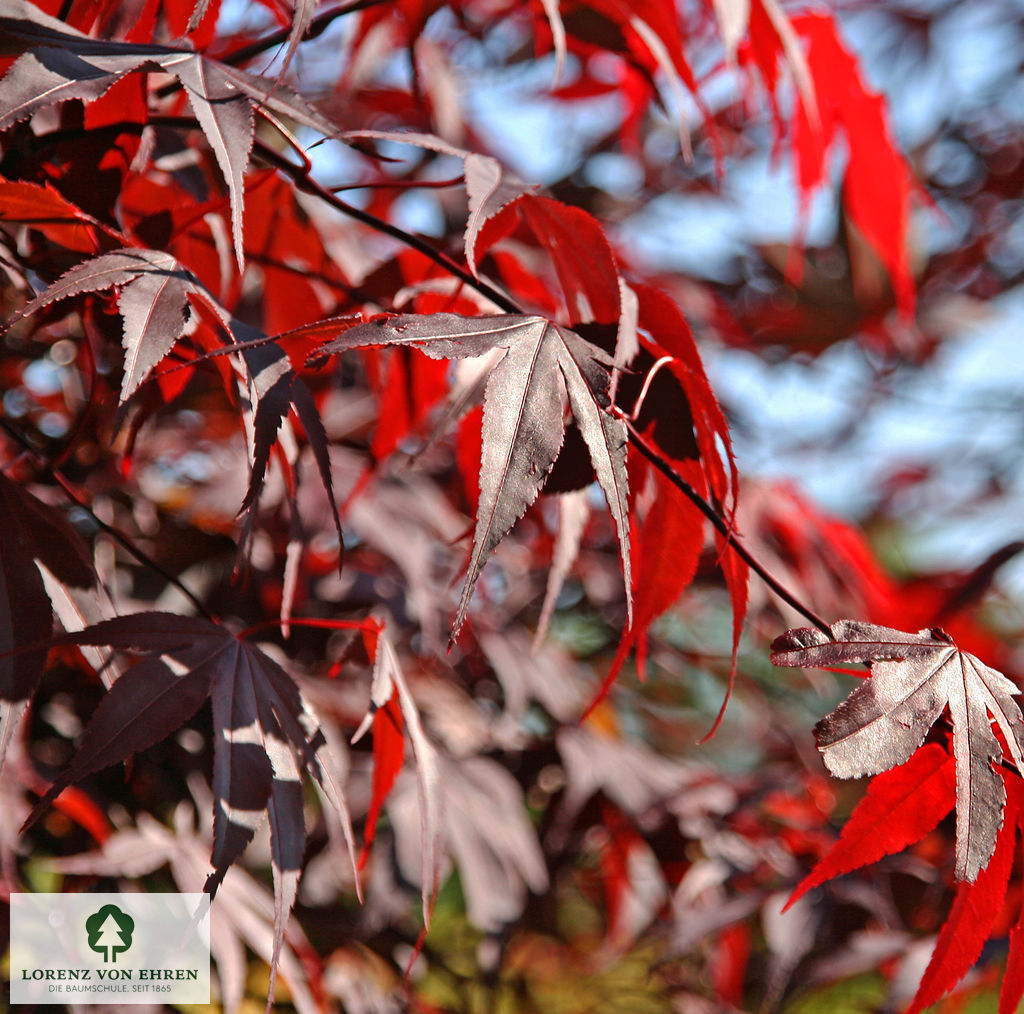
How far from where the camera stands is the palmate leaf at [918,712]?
35cm

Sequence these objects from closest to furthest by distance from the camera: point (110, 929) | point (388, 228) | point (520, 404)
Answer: point (520, 404)
point (388, 228)
point (110, 929)

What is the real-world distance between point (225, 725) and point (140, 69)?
293mm

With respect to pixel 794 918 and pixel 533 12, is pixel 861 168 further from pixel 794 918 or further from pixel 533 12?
pixel 794 918

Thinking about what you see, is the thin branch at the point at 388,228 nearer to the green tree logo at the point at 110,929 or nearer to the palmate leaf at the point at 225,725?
the palmate leaf at the point at 225,725

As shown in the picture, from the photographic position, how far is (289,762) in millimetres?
430

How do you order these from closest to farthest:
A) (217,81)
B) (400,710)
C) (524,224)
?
(217,81) < (400,710) < (524,224)

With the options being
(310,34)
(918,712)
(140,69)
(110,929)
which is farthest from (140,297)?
(110,929)

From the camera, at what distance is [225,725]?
16.5 inches

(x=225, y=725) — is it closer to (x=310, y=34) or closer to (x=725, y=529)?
(x=725, y=529)

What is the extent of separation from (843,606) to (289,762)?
2.64 feet

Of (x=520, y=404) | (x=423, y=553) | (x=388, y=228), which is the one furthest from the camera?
(x=423, y=553)

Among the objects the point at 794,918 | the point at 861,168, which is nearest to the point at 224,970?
the point at 794,918

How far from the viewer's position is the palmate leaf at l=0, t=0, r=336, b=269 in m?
0.38

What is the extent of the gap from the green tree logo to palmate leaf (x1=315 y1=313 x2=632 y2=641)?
0.49m
